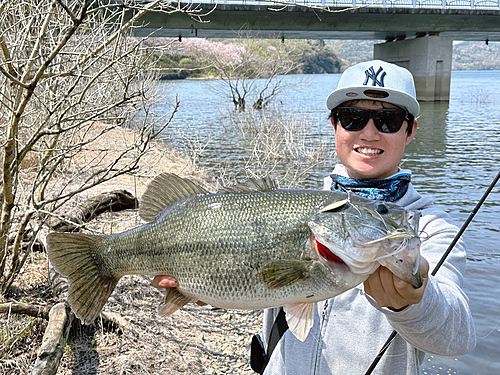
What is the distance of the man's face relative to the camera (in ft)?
8.15

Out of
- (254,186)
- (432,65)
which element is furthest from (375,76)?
(432,65)

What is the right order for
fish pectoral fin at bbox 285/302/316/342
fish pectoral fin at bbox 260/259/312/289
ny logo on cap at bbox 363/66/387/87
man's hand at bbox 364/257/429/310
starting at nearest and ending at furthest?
man's hand at bbox 364/257/429/310, fish pectoral fin at bbox 260/259/312/289, fish pectoral fin at bbox 285/302/316/342, ny logo on cap at bbox 363/66/387/87

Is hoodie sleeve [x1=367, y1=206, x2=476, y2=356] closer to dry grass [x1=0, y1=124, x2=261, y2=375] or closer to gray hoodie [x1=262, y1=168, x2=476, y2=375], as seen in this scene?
gray hoodie [x1=262, y1=168, x2=476, y2=375]

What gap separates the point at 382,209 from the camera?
1863mm

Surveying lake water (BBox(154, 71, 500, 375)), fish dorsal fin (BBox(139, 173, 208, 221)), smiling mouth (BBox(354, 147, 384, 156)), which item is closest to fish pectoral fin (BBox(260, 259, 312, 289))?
fish dorsal fin (BBox(139, 173, 208, 221))

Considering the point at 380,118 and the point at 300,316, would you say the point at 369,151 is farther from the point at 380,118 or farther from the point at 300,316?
the point at 300,316

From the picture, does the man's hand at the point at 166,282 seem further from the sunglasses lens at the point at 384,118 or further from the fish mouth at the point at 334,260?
the sunglasses lens at the point at 384,118

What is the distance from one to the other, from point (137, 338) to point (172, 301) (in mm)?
2519

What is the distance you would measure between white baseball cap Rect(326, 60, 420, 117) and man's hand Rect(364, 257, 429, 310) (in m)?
1.03

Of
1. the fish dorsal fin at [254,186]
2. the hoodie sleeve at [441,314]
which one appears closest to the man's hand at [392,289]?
the hoodie sleeve at [441,314]

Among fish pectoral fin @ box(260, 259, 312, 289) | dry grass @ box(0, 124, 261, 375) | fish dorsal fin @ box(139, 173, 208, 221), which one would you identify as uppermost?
fish dorsal fin @ box(139, 173, 208, 221)

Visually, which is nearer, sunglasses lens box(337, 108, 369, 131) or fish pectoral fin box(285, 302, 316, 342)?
fish pectoral fin box(285, 302, 316, 342)

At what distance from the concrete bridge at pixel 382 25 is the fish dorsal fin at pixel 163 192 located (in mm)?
21487

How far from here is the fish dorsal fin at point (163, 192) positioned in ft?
8.14
